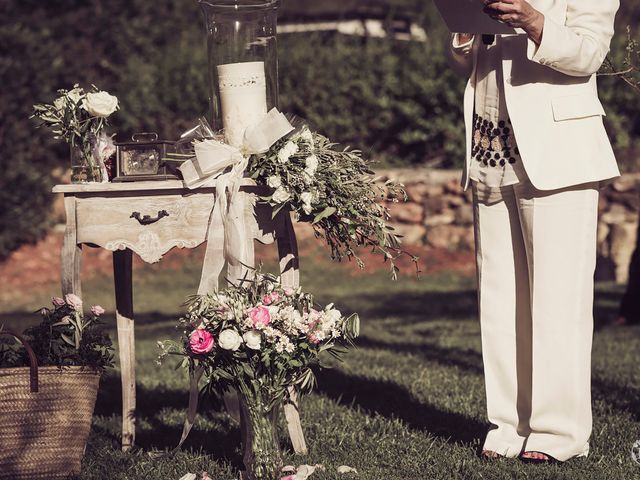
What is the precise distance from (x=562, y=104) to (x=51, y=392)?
7.75ft

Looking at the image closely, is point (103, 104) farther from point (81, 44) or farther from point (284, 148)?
point (81, 44)

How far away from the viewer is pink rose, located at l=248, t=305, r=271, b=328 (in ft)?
12.5

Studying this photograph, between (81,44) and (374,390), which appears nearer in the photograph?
(374,390)

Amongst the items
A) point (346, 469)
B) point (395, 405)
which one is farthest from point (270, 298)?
point (395, 405)

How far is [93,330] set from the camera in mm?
4438

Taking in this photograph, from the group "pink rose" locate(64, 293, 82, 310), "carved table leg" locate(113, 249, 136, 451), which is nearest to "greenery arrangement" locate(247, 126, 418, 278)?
"pink rose" locate(64, 293, 82, 310)

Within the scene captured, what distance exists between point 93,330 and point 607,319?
6075mm

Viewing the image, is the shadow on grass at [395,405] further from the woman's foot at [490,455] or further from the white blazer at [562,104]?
the white blazer at [562,104]

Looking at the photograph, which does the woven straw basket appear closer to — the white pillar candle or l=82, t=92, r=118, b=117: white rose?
l=82, t=92, r=118, b=117: white rose

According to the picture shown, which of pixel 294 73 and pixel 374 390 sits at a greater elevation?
pixel 294 73

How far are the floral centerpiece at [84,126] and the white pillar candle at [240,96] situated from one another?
523mm

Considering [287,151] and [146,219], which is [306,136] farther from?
[146,219]

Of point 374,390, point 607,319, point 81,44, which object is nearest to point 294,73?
point 81,44

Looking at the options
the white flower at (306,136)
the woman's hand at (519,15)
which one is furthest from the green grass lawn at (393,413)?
the woman's hand at (519,15)
